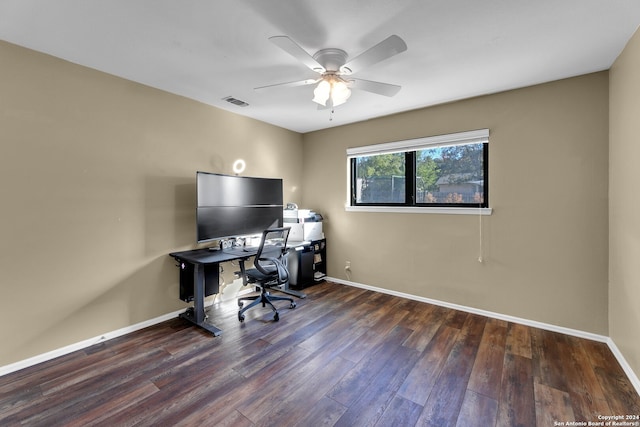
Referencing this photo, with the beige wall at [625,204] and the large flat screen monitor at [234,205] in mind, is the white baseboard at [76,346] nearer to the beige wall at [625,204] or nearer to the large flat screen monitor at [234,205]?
the large flat screen monitor at [234,205]

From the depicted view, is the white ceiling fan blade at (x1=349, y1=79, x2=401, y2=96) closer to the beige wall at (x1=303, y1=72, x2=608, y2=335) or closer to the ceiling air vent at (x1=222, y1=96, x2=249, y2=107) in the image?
the beige wall at (x1=303, y1=72, x2=608, y2=335)

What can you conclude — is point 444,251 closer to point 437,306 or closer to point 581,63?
point 437,306

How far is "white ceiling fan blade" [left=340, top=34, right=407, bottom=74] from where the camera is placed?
5.67 feet

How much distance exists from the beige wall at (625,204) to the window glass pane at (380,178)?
2.03 m

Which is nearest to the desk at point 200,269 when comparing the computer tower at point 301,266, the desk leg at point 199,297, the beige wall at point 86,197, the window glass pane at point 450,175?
the desk leg at point 199,297

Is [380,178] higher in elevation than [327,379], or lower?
higher

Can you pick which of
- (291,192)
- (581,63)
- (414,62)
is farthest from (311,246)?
(581,63)

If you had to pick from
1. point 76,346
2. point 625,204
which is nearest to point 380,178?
point 625,204

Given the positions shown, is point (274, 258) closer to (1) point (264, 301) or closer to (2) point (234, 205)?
(1) point (264, 301)

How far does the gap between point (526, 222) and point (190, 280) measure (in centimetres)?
370

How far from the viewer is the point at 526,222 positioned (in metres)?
2.99

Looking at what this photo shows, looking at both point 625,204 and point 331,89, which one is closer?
point 625,204

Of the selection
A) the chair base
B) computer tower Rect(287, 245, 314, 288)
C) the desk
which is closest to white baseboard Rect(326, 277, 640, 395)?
computer tower Rect(287, 245, 314, 288)

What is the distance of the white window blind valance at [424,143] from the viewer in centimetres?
325
